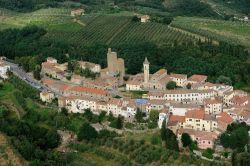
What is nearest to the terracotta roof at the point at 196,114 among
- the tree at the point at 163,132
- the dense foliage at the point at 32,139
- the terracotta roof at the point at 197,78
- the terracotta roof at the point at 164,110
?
the terracotta roof at the point at 164,110

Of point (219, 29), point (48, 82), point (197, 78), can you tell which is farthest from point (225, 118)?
point (219, 29)

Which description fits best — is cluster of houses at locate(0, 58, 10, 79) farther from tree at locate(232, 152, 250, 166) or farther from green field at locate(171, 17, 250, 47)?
tree at locate(232, 152, 250, 166)

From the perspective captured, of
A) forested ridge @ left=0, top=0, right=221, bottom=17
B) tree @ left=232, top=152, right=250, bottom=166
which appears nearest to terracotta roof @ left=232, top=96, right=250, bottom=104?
tree @ left=232, top=152, right=250, bottom=166

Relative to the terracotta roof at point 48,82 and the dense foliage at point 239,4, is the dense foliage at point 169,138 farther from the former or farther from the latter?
the dense foliage at point 239,4

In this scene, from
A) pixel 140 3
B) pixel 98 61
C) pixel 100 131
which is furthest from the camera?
pixel 140 3

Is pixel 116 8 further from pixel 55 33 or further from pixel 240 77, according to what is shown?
pixel 240 77

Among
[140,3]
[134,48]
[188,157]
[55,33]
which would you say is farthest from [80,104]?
[140,3]
